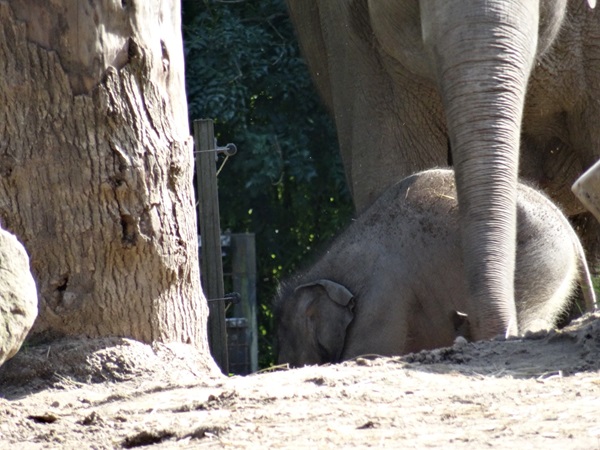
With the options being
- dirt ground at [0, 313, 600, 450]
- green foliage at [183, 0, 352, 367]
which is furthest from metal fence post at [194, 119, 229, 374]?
dirt ground at [0, 313, 600, 450]

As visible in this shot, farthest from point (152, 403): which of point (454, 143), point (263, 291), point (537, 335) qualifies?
point (263, 291)

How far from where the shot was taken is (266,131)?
902 centimetres

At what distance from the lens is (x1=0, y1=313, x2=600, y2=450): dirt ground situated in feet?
10.8

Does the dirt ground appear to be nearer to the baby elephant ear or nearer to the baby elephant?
the baby elephant

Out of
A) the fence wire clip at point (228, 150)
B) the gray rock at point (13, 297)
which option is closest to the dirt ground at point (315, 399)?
the gray rock at point (13, 297)

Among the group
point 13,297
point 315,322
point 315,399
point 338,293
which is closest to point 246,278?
point 315,322

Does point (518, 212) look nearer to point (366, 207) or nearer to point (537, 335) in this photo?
point (366, 207)

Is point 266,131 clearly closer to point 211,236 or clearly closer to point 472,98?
point 211,236

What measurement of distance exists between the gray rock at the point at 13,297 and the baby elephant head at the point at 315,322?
2.82 meters

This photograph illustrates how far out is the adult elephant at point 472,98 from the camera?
5031 mm

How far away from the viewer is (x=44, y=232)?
4.50 metres

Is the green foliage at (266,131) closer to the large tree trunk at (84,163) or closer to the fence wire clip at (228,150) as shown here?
the fence wire clip at (228,150)

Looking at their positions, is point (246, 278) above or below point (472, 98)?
below

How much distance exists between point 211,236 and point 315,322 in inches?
43.5
